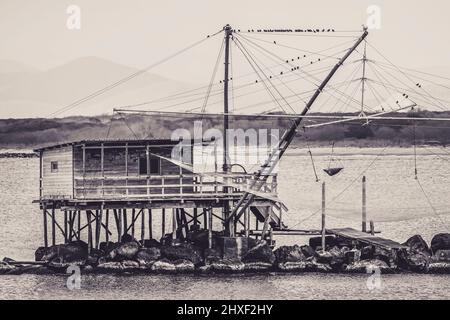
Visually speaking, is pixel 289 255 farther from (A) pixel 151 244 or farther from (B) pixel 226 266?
(A) pixel 151 244

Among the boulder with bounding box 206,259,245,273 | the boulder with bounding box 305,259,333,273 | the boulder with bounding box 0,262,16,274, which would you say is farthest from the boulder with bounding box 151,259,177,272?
the boulder with bounding box 0,262,16,274

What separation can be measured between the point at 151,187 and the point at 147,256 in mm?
3375

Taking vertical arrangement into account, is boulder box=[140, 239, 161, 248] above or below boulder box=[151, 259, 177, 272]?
above

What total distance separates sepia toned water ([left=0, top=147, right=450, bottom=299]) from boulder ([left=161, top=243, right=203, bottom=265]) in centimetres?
140

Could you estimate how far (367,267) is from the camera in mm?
41281

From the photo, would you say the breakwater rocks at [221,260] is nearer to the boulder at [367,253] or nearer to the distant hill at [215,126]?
the boulder at [367,253]

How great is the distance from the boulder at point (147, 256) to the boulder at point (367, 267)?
8.42m

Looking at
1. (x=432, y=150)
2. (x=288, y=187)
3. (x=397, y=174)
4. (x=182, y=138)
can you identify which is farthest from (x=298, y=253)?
(x=432, y=150)

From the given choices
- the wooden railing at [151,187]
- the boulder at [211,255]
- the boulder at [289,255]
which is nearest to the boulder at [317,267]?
the boulder at [289,255]

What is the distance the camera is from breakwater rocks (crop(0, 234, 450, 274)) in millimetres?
40875

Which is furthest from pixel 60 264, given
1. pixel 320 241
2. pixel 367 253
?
pixel 367 253

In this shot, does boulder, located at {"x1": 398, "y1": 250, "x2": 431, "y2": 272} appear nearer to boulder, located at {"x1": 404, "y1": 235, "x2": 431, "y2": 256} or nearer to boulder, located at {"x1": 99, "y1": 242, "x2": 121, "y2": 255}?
boulder, located at {"x1": 404, "y1": 235, "x2": 431, "y2": 256}
